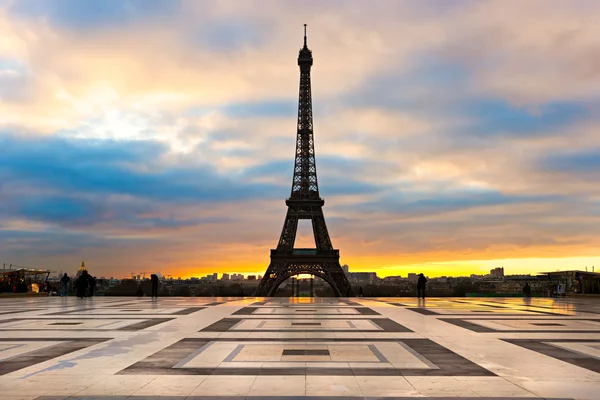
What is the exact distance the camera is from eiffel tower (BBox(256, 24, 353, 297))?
66.6 m

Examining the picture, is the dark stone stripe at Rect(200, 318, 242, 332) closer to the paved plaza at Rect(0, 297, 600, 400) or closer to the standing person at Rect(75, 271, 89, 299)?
the paved plaza at Rect(0, 297, 600, 400)

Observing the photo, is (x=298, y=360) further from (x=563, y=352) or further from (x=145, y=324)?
(x=145, y=324)

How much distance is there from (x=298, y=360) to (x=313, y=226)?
2552 inches

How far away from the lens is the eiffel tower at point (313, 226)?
66562 millimetres

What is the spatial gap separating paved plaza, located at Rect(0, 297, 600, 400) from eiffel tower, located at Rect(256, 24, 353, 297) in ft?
166

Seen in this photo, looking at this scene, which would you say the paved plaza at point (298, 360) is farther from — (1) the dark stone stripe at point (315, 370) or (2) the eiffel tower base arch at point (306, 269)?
(2) the eiffel tower base arch at point (306, 269)

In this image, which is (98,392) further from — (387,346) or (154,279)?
(154,279)

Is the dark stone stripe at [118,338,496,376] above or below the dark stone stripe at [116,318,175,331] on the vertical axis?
above

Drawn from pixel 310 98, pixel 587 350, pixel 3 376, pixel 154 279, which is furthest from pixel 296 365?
pixel 310 98

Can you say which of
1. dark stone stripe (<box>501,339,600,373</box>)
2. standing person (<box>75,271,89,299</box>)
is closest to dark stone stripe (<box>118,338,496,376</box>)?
dark stone stripe (<box>501,339,600,373</box>)

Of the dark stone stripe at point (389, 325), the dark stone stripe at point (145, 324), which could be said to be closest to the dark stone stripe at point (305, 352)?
the dark stone stripe at point (389, 325)

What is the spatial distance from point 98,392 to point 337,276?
202 feet

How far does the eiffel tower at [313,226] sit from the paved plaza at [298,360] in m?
50.4

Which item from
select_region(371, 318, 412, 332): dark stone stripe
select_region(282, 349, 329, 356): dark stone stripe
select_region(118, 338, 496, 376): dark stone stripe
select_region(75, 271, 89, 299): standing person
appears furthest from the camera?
select_region(75, 271, 89, 299): standing person
